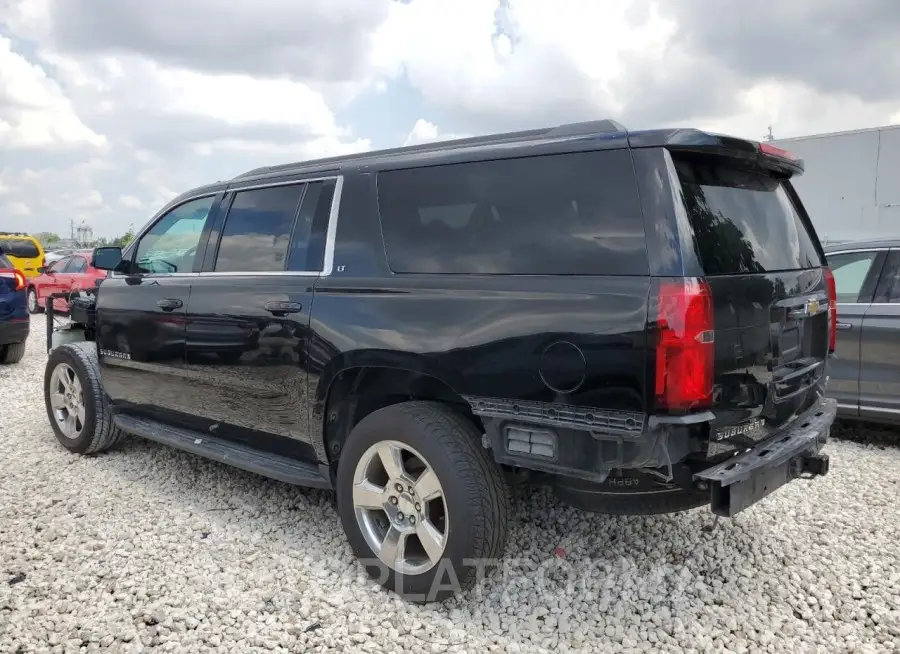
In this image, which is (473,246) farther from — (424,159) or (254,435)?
(254,435)

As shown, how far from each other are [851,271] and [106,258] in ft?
17.7

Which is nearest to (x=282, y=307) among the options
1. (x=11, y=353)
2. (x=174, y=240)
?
(x=174, y=240)

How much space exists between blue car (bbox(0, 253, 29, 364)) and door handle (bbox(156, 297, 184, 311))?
18.0 feet

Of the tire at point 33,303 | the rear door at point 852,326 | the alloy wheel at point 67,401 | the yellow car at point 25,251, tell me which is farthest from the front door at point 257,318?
the yellow car at point 25,251

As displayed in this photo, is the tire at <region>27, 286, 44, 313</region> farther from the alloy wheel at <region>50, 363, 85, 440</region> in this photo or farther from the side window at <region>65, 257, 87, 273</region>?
the alloy wheel at <region>50, 363, 85, 440</region>

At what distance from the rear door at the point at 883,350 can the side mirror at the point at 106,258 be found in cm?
528

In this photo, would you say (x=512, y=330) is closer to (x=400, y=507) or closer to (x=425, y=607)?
(x=400, y=507)

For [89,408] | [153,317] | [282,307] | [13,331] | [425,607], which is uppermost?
[282,307]

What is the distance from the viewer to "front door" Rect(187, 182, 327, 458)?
134 inches

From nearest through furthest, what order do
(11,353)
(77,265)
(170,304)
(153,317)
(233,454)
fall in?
(233,454), (170,304), (153,317), (11,353), (77,265)

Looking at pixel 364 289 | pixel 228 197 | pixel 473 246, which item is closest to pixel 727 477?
pixel 473 246

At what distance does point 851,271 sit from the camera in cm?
541

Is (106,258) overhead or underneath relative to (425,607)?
overhead

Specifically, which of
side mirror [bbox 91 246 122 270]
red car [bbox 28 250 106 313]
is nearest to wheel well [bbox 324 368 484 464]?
side mirror [bbox 91 246 122 270]
